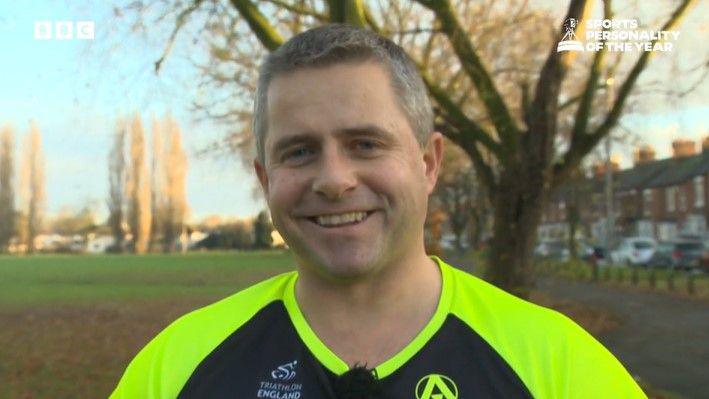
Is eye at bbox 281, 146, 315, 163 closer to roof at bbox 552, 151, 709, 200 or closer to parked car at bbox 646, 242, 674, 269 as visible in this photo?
roof at bbox 552, 151, 709, 200

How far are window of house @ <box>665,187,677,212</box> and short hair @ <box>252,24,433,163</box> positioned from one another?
3.80 m

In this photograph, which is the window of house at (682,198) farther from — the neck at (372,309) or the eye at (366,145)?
the eye at (366,145)

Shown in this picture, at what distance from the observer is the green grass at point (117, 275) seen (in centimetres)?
423

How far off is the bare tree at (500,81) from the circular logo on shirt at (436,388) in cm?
344

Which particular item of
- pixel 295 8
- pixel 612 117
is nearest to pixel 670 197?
pixel 612 117

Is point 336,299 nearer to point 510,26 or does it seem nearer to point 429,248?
point 429,248

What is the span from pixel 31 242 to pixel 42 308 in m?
0.43

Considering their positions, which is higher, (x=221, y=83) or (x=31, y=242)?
(x=221, y=83)

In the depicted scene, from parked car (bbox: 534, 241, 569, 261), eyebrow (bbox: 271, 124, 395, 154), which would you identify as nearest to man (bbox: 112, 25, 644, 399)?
eyebrow (bbox: 271, 124, 395, 154)

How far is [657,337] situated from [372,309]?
4330 mm

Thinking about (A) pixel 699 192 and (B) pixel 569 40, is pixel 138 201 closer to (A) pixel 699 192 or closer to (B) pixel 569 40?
(B) pixel 569 40

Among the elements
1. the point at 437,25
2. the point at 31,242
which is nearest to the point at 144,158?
the point at 31,242

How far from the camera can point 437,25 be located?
5.23 m

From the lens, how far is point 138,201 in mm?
4160
